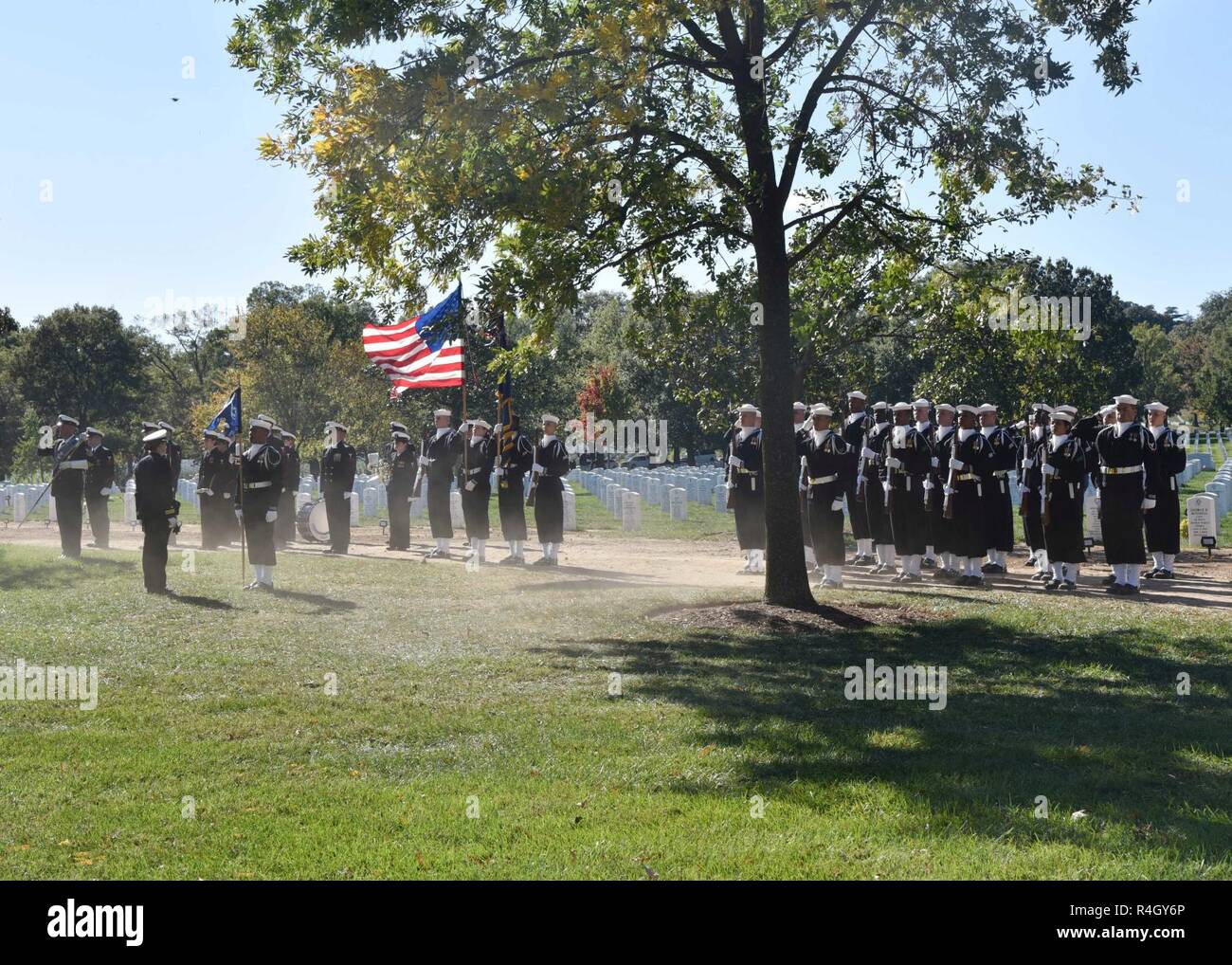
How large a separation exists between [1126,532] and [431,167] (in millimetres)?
9185

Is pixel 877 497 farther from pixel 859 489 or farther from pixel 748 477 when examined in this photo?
pixel 748 477

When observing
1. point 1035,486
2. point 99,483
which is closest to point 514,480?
point 1035,486

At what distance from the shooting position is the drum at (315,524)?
79.3 ft

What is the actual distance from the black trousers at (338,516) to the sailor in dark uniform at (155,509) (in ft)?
21.4

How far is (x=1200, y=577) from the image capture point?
1642cm

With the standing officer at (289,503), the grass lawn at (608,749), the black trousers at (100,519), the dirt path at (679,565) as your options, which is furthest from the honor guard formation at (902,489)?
the grass lawn at (608,749)

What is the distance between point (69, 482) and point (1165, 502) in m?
16.6

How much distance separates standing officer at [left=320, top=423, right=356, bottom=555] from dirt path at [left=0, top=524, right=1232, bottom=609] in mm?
403

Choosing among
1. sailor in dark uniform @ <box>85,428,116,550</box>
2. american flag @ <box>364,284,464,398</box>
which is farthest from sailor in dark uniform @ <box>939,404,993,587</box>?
sailor in dark uniform @ <box>85,428,116,550</box>

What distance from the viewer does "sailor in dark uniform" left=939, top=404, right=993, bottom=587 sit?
1616 cm

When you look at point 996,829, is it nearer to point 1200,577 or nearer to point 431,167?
point 431,167

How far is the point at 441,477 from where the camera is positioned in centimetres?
2103

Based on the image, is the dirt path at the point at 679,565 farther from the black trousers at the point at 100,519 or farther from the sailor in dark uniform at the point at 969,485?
the sailor in dark uniform at the point at 969,485
